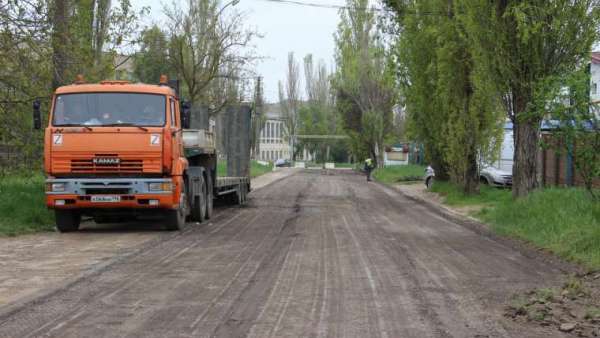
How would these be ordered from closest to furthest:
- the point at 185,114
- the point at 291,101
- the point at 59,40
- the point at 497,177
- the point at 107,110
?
1. the point at 107,110
2. the point at 185,114
3. the point at 59,40
4. the point at 497,177
5. the point at 291,101

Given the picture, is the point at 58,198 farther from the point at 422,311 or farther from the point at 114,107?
the point at 422,311

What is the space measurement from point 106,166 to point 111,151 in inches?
13.0

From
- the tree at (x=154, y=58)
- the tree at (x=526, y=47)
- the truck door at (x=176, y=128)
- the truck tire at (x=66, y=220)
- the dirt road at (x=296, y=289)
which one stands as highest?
the tree at (x=154, y=58)

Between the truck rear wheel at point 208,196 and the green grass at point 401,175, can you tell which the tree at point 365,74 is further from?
the truck rear wheel at point 208,196

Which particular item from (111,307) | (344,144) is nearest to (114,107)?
(111,307)

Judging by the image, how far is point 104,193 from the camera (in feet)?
48.0

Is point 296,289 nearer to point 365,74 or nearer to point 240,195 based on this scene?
point 240,195

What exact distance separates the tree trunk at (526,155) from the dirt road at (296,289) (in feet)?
16.0

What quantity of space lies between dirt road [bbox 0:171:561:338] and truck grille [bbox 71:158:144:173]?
1.59 m

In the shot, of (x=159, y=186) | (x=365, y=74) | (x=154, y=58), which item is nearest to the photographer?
(x=159, y=186)

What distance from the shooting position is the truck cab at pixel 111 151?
14500 mm

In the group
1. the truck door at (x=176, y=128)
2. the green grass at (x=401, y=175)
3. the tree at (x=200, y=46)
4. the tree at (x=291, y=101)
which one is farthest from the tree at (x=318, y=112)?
the truck door at (x=176, y=128)

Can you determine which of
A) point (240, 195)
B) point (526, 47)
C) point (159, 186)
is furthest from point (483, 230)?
point (240, 195)

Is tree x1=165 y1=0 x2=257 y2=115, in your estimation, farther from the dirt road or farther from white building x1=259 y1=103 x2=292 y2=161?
white building x1=259 y1=103 x2=292 y2=161
